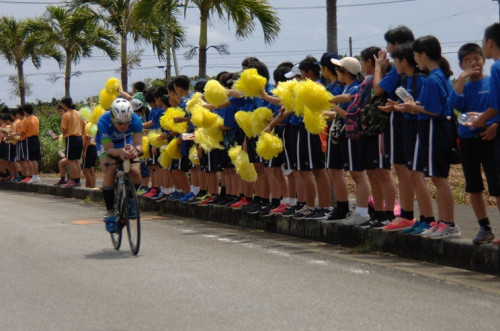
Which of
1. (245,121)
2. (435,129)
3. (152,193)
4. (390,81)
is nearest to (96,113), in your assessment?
(152,193)

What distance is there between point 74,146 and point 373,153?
39.3 feet

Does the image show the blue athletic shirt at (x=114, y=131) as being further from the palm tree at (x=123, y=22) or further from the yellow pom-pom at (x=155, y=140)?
the palm tree at (x=123, y=22)

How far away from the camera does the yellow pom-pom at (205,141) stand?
1367cm

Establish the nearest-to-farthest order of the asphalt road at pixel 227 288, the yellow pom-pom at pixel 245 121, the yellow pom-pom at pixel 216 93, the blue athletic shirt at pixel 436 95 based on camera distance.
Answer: the asphalt road at pixel 227 288
the blue athletic shirt at pixel 436 95
the yellow pom-pom at pixel 245 121
the yellow pom-pom at pixel 216 93

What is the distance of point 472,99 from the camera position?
879 centimetres

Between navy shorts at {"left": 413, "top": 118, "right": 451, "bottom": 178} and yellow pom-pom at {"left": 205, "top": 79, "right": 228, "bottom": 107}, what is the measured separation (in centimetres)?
441

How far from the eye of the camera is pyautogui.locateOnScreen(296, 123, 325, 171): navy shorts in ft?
38.2

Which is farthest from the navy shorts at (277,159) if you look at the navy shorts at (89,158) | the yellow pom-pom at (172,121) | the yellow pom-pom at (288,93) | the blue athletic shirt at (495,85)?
the navy shorts at (89,158)

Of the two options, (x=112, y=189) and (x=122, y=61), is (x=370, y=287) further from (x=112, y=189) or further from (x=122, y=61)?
(x=122, y=61)

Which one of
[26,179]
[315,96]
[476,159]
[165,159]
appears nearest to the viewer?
[476,159]

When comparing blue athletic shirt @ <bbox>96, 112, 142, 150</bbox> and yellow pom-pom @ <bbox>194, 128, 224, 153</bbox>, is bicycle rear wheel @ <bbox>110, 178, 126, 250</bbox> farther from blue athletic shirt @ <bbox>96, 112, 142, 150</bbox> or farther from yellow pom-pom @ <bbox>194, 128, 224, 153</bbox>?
yellow pom-pom @ <bbox>194, 128, 224, 153</bbox>

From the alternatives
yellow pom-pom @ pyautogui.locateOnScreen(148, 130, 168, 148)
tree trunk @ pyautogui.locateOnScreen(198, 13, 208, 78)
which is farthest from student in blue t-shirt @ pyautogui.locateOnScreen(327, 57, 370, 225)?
tree trunk @ pyautogui.locateOnScreen(198, 13, 208, 78)

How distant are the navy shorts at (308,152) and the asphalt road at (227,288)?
1077 mm

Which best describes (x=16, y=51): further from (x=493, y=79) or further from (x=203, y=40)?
(x=493, y=79)
